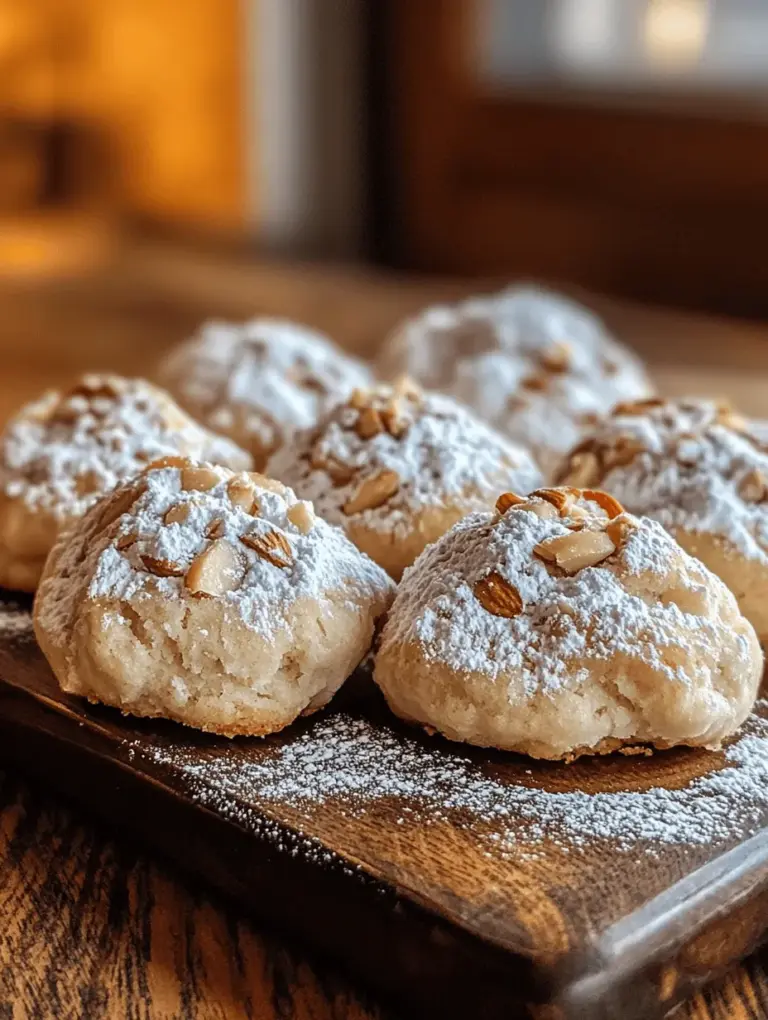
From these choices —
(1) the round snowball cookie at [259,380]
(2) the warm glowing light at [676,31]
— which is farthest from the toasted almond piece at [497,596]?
(2) the warm glowing light at [676,31]

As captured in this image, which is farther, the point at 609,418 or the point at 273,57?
the point at 273,57

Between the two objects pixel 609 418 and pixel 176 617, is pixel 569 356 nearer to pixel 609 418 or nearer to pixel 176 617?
pixel 609 418

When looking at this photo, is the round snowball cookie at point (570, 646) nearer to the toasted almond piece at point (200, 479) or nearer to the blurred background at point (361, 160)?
the toasted almond piece at point (200, 479)

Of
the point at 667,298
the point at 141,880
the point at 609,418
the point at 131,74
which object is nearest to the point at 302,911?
the point at 141,880

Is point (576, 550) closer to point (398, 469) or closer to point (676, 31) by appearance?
point (398, 469)

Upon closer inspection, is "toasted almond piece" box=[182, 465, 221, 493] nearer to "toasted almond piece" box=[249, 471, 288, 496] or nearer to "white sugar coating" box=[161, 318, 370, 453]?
"toasted almond piece" box=[249, 471, 288, 496]

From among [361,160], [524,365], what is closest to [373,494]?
[524,365]

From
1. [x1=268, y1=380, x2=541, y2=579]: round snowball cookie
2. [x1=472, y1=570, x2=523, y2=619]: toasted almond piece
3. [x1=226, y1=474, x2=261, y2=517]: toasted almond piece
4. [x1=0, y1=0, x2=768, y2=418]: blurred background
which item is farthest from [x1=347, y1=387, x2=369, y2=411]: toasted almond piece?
[x1=0, y1=0, x2=768, y2=418]: blurred background
